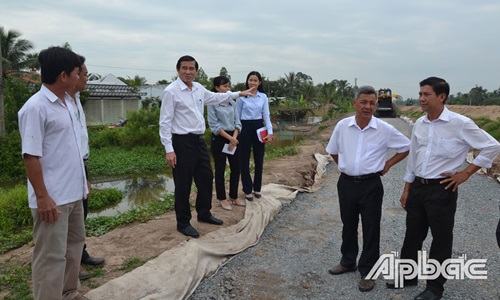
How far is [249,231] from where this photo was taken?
4207 millimetres

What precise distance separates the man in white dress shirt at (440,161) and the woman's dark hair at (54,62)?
2.41m

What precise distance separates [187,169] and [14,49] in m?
25.2

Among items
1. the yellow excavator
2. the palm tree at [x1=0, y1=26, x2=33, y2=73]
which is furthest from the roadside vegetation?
the yellow excavator

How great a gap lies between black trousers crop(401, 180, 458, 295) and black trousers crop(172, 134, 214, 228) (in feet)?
6.54

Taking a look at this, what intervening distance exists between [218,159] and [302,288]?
2.10 m

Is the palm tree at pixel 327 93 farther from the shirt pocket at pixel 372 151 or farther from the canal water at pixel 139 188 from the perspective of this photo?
the shirt pocket at pixel 372 151

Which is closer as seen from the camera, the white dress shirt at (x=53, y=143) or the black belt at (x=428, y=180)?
the white dress shirt at (x=53, y=143)

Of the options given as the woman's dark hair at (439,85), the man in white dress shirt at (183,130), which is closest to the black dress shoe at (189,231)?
the man in white dress shirt at (183,130)

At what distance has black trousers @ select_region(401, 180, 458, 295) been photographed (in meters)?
2.73

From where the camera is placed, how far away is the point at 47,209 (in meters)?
2.14

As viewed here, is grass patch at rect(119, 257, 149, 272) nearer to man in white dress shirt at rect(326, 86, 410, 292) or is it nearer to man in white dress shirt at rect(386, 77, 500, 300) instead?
man in white dress shirt at rect(326, 86, 410, 292)

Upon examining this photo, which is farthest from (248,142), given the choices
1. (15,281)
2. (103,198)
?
(103,198)

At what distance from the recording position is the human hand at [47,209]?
6.98 ft

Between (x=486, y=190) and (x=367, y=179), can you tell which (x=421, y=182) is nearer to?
(x=367, y=179)
